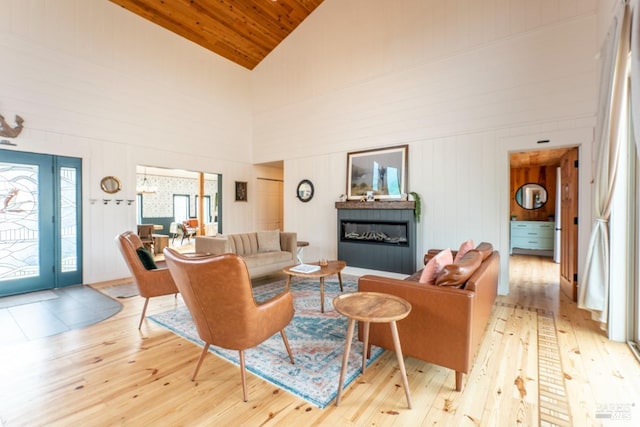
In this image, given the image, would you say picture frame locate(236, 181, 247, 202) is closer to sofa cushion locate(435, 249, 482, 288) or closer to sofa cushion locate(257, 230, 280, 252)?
sofa cushion locate(257, 230, 280, 252)

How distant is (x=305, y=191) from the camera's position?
646 centimetres

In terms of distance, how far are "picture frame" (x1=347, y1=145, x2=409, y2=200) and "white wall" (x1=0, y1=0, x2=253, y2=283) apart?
131 inches

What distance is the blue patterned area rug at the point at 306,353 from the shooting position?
80.4 inches

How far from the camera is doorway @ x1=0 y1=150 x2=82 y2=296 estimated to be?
423 cm

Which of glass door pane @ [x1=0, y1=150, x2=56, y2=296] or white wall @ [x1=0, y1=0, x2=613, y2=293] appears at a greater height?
white wall @ [x1=0, y1=0, x2=613, y2=293]

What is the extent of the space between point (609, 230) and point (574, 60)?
237cm

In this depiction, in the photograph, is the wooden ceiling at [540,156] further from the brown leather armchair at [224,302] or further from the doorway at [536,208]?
the brown leather armchair at [224,302]

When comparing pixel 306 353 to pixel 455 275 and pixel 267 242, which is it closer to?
pixel 455 275

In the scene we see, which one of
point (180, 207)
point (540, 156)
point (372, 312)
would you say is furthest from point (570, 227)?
point (180, 207)

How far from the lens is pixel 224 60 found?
686cm

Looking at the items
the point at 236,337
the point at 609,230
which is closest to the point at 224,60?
the point at 236,337

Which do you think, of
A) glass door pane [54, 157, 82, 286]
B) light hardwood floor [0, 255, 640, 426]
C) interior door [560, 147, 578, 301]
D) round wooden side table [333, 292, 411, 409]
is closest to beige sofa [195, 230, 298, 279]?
light hardwood floor [0, 255, 640, 426]

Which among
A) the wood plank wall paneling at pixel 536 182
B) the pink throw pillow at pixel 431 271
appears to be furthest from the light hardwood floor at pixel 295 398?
the wood plank wall paneling at pixel 536 182

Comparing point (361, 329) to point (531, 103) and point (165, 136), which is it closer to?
point (531, 103)
